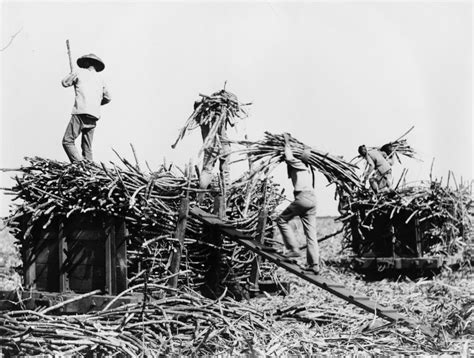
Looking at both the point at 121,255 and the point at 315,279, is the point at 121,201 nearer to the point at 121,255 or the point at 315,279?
the point at 121,255

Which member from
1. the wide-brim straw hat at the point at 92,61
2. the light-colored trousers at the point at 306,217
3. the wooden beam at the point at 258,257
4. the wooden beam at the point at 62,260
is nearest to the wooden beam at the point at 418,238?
the wooden beam at the point at 258,257

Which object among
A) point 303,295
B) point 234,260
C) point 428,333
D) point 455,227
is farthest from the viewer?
point 455,227

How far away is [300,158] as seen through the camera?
8.39 meters

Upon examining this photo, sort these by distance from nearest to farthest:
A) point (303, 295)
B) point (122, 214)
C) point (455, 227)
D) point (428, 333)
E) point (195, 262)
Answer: point (428, 333) → point (122, 214) → point (195, 262) → point (303, 295) → point (455, 227)

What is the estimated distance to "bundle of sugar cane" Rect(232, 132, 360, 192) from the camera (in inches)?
321

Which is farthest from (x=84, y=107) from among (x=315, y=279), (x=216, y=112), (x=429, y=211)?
(x=429, y=211)

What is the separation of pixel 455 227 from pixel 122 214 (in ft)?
23.3

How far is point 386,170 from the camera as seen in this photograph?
12.8 m

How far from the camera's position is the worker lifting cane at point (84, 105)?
9664 mm

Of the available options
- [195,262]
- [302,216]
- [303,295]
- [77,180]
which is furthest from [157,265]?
[303,295]

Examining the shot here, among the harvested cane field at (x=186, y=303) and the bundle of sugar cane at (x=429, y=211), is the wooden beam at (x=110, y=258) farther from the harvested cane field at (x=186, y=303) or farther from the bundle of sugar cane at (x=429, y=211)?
the bundle of sugar cane at (x=429, y=211)

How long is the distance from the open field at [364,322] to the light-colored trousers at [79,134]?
3513mm

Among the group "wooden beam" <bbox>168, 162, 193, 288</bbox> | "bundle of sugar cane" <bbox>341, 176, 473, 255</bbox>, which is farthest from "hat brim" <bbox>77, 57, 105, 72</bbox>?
"bundle of sugar cane" <bbox>341, 176, 473, 255</bbox>

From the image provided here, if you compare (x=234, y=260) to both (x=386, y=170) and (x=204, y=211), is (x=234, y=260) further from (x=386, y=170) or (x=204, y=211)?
(x=386, y=170)
